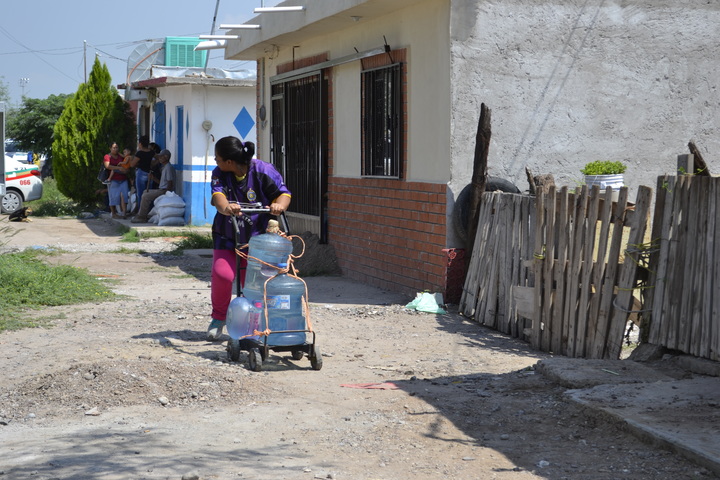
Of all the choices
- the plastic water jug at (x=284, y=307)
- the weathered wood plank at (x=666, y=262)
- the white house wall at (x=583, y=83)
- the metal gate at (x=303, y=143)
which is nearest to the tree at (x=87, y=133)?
the metal gate at (x=303, y=143)

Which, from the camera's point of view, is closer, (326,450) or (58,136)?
(326,450)

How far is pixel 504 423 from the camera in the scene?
220 inches

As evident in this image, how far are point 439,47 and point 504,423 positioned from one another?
5125mm

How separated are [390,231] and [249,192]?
156 inches

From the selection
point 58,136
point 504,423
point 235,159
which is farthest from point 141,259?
point 58,136

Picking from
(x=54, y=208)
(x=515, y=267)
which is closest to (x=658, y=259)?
(x=515, y=267)

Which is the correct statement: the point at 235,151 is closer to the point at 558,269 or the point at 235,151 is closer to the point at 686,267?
the point at 558,269

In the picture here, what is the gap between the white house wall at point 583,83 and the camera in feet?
31.5

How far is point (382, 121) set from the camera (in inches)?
450

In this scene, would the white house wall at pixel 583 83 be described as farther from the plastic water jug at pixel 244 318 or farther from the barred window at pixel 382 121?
the plastic water jug at pixel 244 318

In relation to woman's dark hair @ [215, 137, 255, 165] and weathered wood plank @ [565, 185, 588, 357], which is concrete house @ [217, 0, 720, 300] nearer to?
weathered wood plank @ [565, 185, 588, 357]

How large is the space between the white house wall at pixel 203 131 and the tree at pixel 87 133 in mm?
4775

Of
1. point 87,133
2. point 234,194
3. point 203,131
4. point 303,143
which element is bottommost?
point 234,194

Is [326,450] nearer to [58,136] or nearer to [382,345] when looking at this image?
[382,345]
